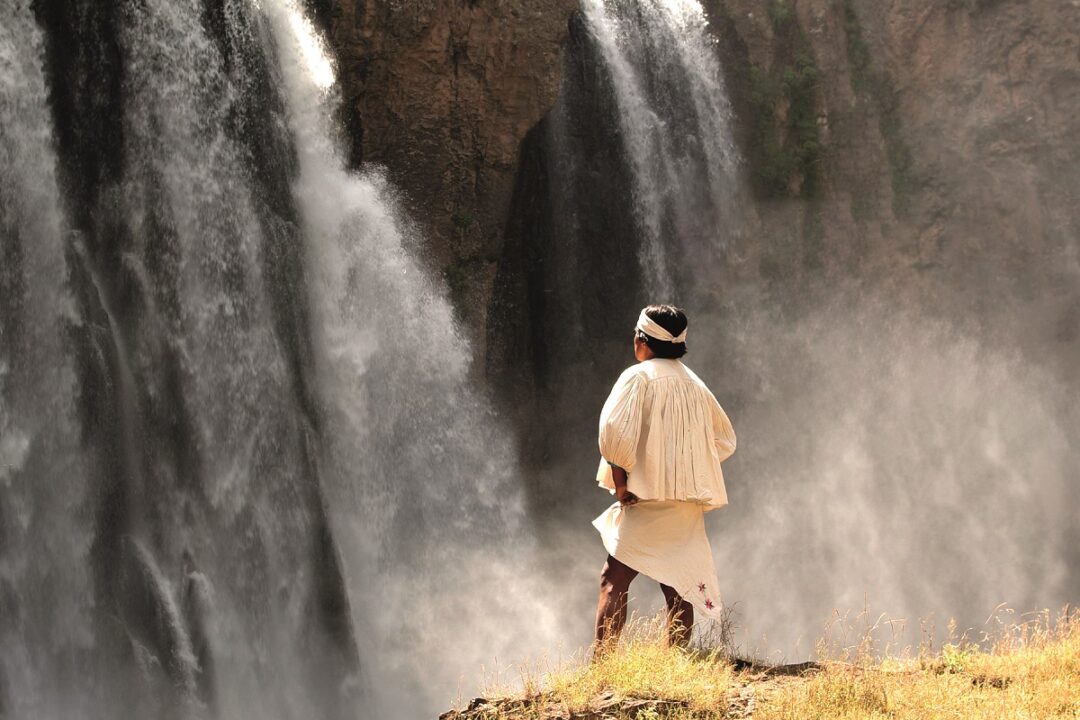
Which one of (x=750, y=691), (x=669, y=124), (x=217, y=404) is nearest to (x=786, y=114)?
(x=669, y=124)

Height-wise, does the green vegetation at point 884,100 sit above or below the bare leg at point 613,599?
above

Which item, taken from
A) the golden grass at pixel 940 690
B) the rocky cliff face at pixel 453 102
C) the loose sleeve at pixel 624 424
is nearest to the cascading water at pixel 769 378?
the rocky cliff face at pixel 453 102

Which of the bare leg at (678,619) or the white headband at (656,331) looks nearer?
the bare leg at (678,619)

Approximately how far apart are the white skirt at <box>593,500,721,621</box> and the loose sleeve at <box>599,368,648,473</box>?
28 cm

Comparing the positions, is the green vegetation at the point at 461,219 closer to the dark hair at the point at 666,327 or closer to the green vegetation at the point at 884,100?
the green vegetation at the point at 884,100

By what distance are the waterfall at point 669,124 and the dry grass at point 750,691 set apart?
41.3 ft

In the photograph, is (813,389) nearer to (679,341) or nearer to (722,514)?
(722,514)

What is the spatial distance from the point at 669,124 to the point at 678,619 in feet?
45.2

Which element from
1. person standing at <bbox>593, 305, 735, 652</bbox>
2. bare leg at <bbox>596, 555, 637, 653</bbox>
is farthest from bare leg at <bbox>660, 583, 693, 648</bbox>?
bare leg at <bbox>596, 555, 637, 653</bbox>

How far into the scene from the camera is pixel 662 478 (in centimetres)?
556

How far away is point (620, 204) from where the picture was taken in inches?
702

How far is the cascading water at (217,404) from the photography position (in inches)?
454

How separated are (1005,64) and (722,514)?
918 cm

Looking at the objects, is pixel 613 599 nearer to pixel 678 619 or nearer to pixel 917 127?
pixel 678 619
